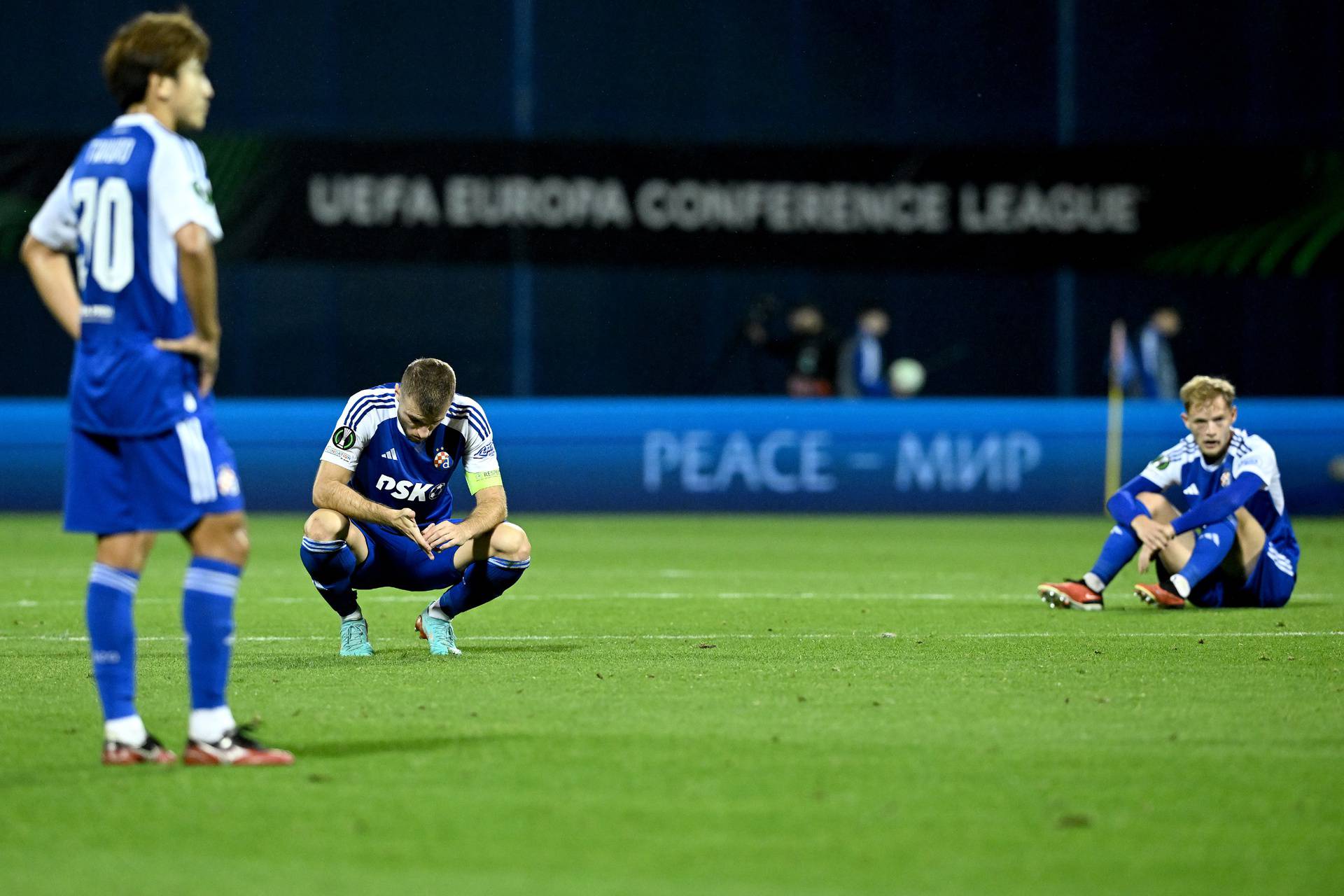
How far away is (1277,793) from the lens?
17.2ft

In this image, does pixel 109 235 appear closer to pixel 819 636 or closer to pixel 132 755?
pixel 132 755

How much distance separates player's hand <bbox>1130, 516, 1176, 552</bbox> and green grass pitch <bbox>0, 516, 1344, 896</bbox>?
38cm

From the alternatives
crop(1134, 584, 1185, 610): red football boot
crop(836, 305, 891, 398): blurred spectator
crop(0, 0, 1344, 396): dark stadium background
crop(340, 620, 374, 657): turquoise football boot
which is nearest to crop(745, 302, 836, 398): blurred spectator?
crop(836, 305, 891, 398): blurred spectator

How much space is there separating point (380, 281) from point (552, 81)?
336 centimetres

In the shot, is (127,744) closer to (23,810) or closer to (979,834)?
(23,810)

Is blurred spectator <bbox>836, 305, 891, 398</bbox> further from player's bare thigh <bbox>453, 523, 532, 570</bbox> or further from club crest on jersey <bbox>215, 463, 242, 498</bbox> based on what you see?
club crest on jersey <bbox>215, 463, 242, 498</bbox>

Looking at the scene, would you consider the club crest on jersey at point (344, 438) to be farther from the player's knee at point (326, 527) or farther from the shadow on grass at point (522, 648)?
the shadow on grass at point (522, 648)

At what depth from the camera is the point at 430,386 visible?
8.09 meters

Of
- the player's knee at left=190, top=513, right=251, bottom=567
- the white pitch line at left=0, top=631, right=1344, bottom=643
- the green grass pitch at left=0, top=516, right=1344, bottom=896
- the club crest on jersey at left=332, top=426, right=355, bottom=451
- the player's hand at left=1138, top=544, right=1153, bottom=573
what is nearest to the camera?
the green grass pitch at left=0, top=516, right=1344, bottom=896

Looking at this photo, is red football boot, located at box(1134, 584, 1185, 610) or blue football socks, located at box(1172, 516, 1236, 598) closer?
blue football socks, located at box(1172, 516, 1236, 598)

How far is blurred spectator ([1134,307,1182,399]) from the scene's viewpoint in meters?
23.5

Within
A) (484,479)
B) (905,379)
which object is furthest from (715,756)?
(905,379)

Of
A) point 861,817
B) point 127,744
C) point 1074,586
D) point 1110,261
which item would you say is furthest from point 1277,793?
point 1110,261

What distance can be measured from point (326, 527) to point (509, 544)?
0.78 meters
